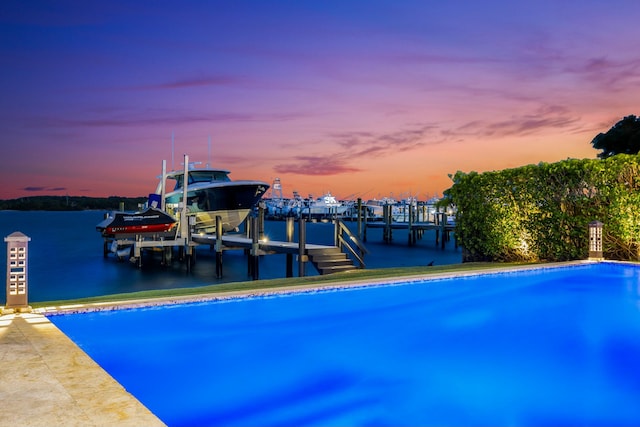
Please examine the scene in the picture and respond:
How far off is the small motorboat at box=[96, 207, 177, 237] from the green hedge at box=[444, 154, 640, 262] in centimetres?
1408

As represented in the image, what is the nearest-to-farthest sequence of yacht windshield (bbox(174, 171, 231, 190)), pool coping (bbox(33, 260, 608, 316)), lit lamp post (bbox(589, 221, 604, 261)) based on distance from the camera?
pool coping (bbox(33, 260, 608, 316)) → lit lamp post (bbox(589, 221, 604, 261)) → yacht windshield (bbox(174, 171, 231, 190))

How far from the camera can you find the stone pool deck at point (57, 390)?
2.86m

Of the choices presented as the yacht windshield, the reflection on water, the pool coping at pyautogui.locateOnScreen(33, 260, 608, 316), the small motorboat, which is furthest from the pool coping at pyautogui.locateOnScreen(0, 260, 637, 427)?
the yacht windshield

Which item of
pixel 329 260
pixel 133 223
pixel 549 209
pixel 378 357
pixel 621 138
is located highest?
pixel 621 138

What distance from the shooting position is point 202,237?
24.7 m

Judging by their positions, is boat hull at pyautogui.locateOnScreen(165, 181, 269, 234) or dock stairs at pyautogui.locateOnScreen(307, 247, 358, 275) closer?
dock stairs at pyautogui.locateOnScreen(307, 247, 358, 275)

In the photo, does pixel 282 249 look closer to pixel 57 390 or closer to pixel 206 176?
Result: pixel 206 176

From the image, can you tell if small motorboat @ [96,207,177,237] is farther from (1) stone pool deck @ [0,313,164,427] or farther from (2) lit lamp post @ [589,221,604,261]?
(1) stone pool deck @ [0,313,164,427]

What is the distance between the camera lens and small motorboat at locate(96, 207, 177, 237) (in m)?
23.1

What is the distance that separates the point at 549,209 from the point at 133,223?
17382 mm

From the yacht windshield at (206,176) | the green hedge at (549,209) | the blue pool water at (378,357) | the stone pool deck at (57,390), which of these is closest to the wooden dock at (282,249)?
the green hedge at (549,209)

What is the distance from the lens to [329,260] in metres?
16.5

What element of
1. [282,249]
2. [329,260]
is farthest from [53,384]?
[282,249]

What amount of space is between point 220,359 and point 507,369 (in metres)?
2.65
